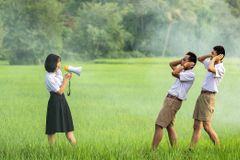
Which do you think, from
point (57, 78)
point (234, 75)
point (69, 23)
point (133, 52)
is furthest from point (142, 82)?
point (57, 78)

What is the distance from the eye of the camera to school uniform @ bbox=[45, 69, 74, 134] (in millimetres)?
Answer: 7812

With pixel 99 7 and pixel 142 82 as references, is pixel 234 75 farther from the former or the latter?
pixel 99 7

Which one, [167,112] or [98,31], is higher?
[98,31]

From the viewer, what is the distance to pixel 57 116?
7805mm

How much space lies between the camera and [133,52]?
13586 mm

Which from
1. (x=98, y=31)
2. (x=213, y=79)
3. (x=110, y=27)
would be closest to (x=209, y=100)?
(x=213, y=79)

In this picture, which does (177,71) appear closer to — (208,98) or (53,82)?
(208,98)

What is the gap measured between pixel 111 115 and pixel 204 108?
11.1ft

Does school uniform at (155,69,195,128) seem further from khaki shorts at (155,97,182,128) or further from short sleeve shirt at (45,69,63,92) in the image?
short sleeve shirt at (45,69,63,92)

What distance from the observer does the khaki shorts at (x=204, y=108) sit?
805cm

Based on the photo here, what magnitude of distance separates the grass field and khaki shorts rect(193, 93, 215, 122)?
374 mm

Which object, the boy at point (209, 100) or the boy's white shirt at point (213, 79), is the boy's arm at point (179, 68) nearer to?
the boy at point (209, 100)

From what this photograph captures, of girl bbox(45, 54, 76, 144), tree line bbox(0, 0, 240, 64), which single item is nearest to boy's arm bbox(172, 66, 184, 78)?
girl bbox(45, 54, 76, 144)

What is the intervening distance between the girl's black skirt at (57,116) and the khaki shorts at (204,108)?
5.18 feet
